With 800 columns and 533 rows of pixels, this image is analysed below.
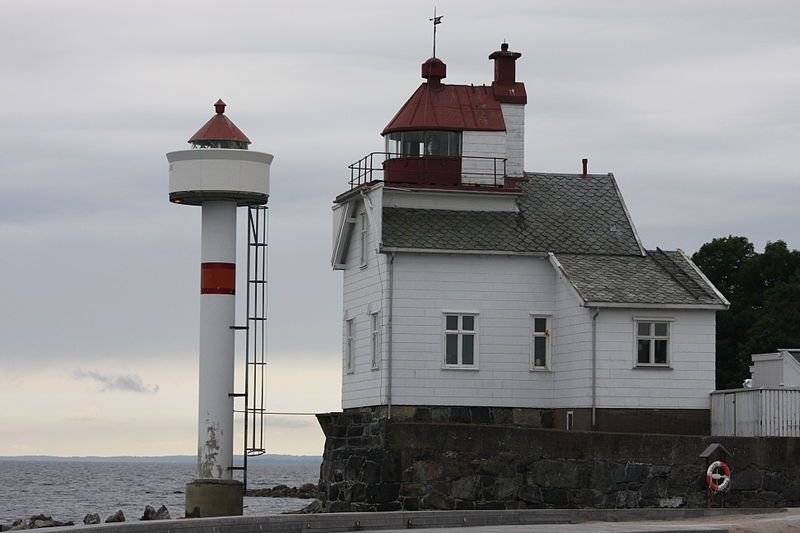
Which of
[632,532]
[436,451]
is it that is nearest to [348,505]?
[436,451]

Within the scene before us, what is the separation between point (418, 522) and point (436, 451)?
771 centimetres

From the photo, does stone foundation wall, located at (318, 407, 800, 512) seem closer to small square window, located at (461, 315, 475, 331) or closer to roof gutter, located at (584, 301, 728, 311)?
small square window, located at (461, 315, 475, 331)

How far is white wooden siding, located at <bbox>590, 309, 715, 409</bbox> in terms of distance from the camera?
121 feet

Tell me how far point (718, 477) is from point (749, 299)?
2998cm

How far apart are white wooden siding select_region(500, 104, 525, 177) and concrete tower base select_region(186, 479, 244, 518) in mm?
10808

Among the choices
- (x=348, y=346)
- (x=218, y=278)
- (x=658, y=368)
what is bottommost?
(x=658, y=368)

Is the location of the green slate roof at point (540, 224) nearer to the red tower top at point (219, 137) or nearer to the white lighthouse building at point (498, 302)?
the white lighthouse building at point (498, 302)

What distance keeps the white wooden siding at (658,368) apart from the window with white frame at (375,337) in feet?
17.0

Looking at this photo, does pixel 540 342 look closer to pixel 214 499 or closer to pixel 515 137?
pixel 515 137

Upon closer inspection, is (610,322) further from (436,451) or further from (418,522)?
(418,522)

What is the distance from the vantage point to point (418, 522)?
27.6 metres

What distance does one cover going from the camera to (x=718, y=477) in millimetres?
33438

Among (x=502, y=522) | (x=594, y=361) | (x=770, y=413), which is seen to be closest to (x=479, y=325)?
(x=594, y=361)

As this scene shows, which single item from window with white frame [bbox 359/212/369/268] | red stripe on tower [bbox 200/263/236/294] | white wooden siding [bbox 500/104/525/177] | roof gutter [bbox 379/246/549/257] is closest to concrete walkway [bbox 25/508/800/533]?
roof gutter [bbox 379/246/549/257]
